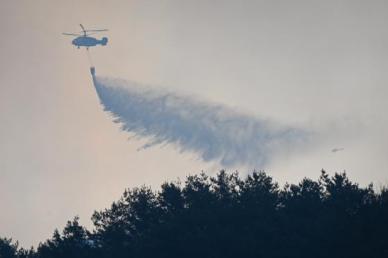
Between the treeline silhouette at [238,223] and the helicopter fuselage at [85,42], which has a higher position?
the helicopter fuselage at [85,42]

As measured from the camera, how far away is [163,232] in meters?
68.4

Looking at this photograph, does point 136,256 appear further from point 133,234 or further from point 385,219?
point 385,219

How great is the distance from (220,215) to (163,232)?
6.62 meters

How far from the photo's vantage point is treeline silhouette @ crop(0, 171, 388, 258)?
63.2m

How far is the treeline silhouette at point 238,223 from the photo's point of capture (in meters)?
63.2

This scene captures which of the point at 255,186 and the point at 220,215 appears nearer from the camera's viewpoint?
the point at 220,215

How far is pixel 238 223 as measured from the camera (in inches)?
2761

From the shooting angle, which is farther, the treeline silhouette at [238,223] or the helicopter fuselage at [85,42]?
the helicopter fuselage at [85,42]

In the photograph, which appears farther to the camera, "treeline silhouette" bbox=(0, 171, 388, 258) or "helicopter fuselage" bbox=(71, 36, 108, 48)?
"helicopter fuselage" bbox=(71, 36, 108, 48)

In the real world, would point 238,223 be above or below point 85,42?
below

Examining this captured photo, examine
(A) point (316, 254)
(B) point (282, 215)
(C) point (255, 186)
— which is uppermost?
(C) point (255, 186)

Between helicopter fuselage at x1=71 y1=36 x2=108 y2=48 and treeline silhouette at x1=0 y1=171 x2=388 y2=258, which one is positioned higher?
helicopter fuselage at x1=71 y1=36 x2=108 y2=48

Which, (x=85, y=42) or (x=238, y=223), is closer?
(x=238, y=223)

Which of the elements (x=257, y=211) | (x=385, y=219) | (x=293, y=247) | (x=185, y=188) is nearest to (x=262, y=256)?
(x=293, y=247)
